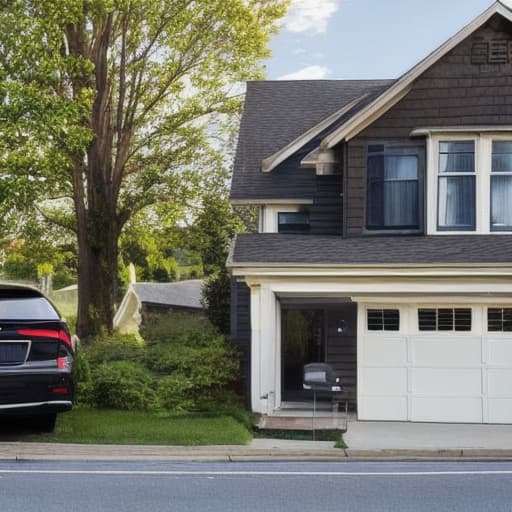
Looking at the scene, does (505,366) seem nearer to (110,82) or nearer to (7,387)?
(7,387)

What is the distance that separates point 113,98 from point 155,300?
47.1 ft

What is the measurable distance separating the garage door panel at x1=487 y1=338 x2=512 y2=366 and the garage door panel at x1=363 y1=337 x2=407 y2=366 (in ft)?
4.69

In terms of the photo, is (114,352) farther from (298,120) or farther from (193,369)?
(298,120)

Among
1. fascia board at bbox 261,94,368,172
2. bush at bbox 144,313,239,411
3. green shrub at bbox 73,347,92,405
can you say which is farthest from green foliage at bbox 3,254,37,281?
green shrub at bbox 73,347,92,405

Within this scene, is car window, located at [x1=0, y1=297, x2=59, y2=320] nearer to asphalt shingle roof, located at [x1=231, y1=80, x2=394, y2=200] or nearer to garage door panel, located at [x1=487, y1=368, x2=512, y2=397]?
garage door panel, located at [x1=487, y1=368, x2=512, y2=397]

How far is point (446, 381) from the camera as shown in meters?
15.7

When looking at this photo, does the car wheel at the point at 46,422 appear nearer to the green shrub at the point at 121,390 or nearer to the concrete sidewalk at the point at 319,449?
the concrete sidewalk at the point at 319,449

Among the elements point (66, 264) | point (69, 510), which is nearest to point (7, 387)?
point (69, 510)

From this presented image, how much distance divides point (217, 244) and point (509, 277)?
1952 centimetres

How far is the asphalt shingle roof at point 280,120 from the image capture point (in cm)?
2033

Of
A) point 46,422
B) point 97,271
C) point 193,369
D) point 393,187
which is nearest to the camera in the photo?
point 46,422

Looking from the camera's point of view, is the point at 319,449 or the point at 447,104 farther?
the point at 447,104

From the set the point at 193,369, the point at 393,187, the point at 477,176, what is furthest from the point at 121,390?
the point at 477,176

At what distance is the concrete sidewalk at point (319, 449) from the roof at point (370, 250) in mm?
2864
